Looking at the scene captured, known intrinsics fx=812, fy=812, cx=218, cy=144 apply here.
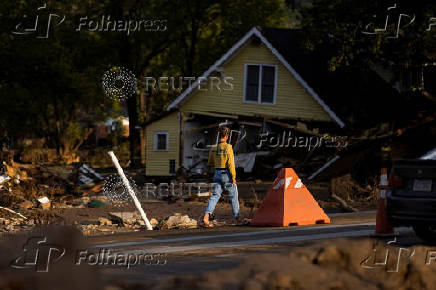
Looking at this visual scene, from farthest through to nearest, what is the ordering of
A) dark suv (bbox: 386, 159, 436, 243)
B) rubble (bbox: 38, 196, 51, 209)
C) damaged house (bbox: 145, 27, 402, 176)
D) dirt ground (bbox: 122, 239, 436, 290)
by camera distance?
damaged house (bbox: 145, 27, 402, 176), rubble (bbox: 38, 196, 51, 209), dark suv (bbox: 386, 159, 436, 243), dirt ground (bbox: 122, 239, 436, 290)

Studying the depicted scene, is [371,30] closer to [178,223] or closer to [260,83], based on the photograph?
[260,83]

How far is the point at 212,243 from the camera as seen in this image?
11.8 metres

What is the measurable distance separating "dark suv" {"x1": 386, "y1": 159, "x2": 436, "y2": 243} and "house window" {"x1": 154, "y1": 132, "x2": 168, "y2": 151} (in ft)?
103

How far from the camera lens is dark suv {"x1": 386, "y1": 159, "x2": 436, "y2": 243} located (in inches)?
412

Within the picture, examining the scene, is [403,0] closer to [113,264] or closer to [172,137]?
[172,137]

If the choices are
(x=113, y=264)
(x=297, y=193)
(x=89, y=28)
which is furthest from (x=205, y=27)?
(x=113, y=264)

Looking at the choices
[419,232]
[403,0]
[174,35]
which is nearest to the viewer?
[419,232]

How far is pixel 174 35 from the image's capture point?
164ft

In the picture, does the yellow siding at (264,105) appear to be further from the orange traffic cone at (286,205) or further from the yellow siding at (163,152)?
the orange traffic cone at (286,205)

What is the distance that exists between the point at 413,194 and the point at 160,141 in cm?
3216

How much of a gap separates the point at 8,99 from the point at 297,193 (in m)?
29.8

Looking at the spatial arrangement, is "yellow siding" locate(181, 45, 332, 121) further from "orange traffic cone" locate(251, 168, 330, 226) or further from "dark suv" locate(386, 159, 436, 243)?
"dark suv" locate(386, 159, 436, 243)

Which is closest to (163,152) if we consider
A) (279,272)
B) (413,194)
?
(413,194)

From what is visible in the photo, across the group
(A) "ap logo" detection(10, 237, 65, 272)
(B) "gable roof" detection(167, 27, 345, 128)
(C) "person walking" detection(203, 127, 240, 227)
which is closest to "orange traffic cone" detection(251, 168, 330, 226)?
(C) "person walking" detection(203, 127, 240, 227)
